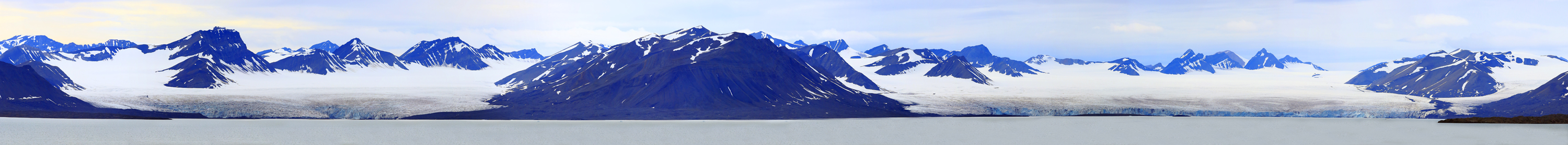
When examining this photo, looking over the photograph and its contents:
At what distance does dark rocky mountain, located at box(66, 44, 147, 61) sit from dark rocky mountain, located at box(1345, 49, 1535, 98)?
787 feet

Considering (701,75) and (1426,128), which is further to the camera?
(701,75)

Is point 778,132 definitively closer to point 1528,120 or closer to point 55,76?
point 1528,120

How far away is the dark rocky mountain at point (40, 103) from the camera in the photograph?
84.8m

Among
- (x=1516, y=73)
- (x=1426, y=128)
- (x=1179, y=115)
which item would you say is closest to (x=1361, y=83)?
(x=1516, y=73)

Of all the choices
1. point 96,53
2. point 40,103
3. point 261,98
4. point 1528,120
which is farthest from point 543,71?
point 1528,120

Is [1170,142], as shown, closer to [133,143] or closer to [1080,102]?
[133,143]

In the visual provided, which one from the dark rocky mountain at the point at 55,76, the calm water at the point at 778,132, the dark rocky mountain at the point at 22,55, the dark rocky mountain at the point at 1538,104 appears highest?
the dark rocky mountain at the point at 22,55

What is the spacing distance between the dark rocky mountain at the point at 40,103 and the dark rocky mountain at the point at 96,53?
104241mm

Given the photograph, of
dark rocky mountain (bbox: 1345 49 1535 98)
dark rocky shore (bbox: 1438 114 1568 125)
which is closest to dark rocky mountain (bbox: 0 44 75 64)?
dark rocky shore (bbox: 1438 114 1568 125)

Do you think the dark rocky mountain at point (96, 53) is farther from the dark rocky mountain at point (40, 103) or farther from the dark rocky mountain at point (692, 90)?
the dark rocky mountain at point (692, 90)

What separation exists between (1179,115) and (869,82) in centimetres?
8374

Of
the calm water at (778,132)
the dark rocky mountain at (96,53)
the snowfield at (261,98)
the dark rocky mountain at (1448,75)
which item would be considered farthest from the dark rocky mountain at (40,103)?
the dark rocky mountain at (1448,75)

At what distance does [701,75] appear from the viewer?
108812 millimetres

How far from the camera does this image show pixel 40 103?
91.4m
